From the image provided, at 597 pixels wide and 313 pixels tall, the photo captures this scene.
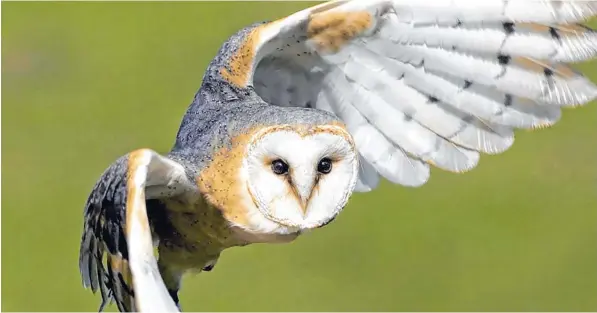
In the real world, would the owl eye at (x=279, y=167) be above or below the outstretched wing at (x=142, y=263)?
above

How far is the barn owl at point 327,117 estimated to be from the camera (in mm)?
2191

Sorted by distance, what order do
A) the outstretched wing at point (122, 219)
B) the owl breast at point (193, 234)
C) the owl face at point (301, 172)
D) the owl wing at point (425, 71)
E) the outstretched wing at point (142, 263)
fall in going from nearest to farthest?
the outstretched wing at point (142, 263)
the outstretched wing at point (122, 219)
the owl face at point (301, 172)
the owl breast at point (193, 234)
the owl wing at point (425, 71)

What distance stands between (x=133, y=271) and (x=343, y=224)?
5906 mm

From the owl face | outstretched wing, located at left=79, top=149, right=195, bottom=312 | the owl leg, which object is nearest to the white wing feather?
outstretched wing, located at left=79, top=149, right=195, bottom=312

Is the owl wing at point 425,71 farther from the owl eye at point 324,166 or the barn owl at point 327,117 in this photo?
the owl eye at point 324,166

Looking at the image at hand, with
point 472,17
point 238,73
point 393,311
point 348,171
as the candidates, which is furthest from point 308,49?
point 393,311

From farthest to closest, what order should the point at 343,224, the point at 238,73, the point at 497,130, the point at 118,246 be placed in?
the point at 343,224
the point at 497,130
the point at 238,73
the point at 118,246

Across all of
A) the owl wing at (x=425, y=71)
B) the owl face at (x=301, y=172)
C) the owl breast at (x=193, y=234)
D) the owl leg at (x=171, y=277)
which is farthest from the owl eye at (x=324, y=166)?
the owl leg at (x=171, y=277)

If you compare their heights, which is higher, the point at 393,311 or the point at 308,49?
the point at 308,49

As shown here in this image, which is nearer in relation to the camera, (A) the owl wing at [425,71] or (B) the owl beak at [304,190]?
(B) the owl beak at [304,190]

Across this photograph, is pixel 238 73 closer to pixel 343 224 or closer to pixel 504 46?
pixel 504 46

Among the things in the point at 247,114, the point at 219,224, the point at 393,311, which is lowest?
the point at 393,311

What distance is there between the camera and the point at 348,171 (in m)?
2.20

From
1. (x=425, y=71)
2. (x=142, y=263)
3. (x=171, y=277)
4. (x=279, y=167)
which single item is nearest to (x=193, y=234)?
(x=171, y=277)
